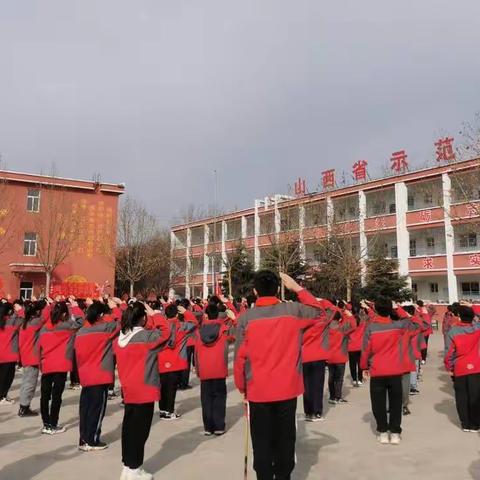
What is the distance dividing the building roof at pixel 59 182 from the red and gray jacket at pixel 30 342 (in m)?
19.4

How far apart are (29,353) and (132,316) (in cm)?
334

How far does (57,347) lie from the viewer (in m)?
5.71

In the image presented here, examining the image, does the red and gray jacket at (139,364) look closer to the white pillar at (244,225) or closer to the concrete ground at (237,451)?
the concrete ground at (237,451)

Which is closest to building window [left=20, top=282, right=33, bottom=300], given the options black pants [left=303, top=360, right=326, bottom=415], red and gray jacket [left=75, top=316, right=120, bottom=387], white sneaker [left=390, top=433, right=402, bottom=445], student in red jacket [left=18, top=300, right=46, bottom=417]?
student in red jacket [left=18, top=300, right=46, bottom=417]

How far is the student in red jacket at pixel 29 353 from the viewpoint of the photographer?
664 centimetres

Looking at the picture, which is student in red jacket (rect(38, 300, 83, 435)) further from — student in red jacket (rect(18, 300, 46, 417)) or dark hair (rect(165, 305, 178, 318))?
dark hair (rect(165, 305, 178, 318))

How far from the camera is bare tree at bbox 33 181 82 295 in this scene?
950 inches

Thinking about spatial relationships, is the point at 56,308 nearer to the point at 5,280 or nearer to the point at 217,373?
the point at 217,373

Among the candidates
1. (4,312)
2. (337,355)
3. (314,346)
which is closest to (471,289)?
(337,355)

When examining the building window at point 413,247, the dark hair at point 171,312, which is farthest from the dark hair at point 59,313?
the building window at point 413,247

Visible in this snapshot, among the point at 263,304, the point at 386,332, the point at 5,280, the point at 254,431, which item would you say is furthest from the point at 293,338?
the point at 5,280

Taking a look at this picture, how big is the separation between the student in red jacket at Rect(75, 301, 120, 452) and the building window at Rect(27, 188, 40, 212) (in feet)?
77.9

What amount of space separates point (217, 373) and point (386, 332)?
6.64ft

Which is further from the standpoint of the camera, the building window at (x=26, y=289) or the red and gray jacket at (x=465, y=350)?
the building window at (x=26, y=289)
